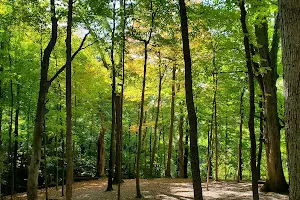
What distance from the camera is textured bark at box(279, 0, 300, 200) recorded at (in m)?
2.82

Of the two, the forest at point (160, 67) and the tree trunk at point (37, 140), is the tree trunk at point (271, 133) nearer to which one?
the forest at point (160, 67)

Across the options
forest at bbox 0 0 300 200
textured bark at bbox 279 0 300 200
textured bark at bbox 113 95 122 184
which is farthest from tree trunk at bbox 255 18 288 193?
textured bark at bbox 279 0 300 200

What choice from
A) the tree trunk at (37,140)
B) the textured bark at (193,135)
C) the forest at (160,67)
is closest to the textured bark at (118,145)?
the forest at (160,67)

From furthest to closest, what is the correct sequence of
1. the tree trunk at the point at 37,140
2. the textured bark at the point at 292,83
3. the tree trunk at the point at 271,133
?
the tree trunk at the point at 271,133, the tree trunk at the point at 37,140, the textured bark at the point at 292,83

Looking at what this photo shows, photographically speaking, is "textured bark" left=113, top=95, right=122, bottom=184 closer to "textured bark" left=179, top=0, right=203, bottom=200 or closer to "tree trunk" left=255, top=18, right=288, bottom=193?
"textured bark" left=179, top=0, right=203, bottom=200

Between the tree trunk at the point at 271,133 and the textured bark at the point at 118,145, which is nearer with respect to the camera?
the textured bark at the point at 118,145

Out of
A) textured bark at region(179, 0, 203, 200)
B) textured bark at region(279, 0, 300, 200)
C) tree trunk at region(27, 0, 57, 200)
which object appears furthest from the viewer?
tree trunk at region(27, 0, 57, 200)

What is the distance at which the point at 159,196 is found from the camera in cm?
1180

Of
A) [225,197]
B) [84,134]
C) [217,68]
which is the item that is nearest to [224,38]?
[217,68]

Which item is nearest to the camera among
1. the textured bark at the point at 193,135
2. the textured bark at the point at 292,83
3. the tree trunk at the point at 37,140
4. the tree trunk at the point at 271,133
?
the textured bark at the point at 292,83

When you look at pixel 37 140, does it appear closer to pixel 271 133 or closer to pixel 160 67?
pixel 160 67

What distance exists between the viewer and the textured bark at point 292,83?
2824 mm

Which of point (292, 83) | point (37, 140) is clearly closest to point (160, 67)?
point (37, 140)

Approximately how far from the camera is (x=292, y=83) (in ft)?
9.38
